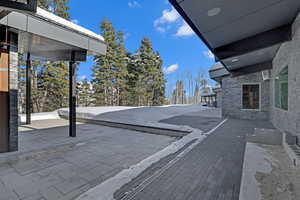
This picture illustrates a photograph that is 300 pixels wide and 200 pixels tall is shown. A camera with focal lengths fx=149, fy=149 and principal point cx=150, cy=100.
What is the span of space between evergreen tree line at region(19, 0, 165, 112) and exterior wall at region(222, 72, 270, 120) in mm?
12526

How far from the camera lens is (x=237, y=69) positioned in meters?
7.50

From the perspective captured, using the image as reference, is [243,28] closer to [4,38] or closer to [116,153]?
[116,153]

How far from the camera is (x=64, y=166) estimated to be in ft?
9.69

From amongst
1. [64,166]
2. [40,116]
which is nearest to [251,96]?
[64,166]

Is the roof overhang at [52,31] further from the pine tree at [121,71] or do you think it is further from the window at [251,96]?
the pine tree at [121,71]

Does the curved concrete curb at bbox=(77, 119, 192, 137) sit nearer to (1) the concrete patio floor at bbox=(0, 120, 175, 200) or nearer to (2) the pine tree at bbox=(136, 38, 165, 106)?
(1) the concrete patio floor at bbox=(0, 120, 175, 200)

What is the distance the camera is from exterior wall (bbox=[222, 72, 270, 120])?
7547mm

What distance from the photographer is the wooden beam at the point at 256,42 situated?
3689mm

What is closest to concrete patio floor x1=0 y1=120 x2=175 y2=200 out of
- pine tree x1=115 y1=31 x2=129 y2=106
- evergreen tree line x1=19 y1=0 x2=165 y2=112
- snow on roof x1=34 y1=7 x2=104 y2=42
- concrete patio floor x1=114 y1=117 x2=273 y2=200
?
concrete patio floor x1=114 y1=117 x2=273 y2=200

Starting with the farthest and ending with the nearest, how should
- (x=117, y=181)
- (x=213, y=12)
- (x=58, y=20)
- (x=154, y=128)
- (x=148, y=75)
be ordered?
(x=148, y=75) → (x=154, y=128) → (x=58, y=20) → (x=213, y=12) → (x=117, y=181)

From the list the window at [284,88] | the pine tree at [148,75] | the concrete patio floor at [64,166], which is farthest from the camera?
the pine tree at [148,75]

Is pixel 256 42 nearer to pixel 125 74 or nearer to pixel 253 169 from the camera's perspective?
pixel 253 169

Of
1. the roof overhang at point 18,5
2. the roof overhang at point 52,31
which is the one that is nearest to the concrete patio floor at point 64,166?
the roof overhang at point 18,5

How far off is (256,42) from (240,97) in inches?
189
